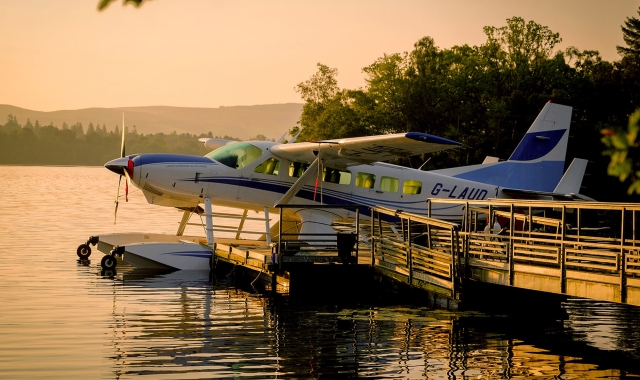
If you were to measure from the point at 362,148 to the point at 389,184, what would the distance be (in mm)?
2559

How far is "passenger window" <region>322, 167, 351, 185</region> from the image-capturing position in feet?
67.6

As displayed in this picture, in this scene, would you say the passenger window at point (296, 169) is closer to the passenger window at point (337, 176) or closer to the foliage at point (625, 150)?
the passenger window at point (337, 176)

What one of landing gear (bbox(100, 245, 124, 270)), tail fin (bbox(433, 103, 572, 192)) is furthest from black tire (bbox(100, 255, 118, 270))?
tail fin (bbox(433, 103, 572, 192))

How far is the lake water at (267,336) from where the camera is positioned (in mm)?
10859

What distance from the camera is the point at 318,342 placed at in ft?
41.4

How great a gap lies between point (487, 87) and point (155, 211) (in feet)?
85.9

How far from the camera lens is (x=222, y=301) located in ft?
54.6

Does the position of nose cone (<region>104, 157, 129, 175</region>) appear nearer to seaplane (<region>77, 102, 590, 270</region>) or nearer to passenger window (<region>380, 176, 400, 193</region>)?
seaplane (<region>77, 102, 590, 270</region>)

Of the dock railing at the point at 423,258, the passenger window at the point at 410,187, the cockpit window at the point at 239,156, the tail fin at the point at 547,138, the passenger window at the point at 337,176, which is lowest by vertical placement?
the dock railing at the point at 423,258

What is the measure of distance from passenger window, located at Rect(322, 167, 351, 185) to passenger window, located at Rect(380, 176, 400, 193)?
84cm

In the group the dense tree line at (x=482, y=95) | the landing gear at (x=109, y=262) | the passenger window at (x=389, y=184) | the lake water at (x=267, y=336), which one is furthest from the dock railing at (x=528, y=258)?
the dense tree line at (x=482, y=95)

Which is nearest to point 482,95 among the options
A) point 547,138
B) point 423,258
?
point 547,138

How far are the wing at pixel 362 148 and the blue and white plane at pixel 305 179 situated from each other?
2cm

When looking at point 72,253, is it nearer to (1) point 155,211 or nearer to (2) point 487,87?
(1) point 155,211
